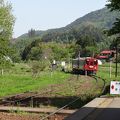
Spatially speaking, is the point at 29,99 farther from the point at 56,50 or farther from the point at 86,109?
the point at 56,50

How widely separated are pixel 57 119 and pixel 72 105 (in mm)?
8096

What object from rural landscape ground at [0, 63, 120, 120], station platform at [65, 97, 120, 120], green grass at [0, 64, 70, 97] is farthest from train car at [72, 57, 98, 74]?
station platform at [65, 97, 120, 120]

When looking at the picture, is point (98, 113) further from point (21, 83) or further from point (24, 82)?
point (24, 82)

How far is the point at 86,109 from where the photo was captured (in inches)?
880

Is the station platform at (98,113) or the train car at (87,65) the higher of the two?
the train car at (87,65)

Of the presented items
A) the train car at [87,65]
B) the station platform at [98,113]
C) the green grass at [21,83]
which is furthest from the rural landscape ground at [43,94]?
the train car at [87,65]

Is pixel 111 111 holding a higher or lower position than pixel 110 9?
lower

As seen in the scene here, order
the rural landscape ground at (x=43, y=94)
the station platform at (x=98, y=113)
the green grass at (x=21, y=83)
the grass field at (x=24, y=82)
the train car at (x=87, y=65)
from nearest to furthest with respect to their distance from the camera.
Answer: the station platform at (x=98, y=113) < the rural landscape ground at (x=43, y=94) < the green grass at (x=21, y=83) < the grass field at (x=24, y=82) < the train car at (x=87, y=65)

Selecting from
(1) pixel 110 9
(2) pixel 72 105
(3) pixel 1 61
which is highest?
(1) pixel 110 9

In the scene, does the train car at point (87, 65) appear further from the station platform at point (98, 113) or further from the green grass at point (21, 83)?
the station platform at point (98, 113)

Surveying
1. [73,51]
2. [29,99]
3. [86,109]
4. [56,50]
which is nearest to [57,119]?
[86,109]

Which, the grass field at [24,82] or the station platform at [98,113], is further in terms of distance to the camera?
the grass field at [24,82]

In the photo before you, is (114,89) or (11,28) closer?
(114,89)

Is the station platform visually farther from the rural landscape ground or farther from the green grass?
the green grass
